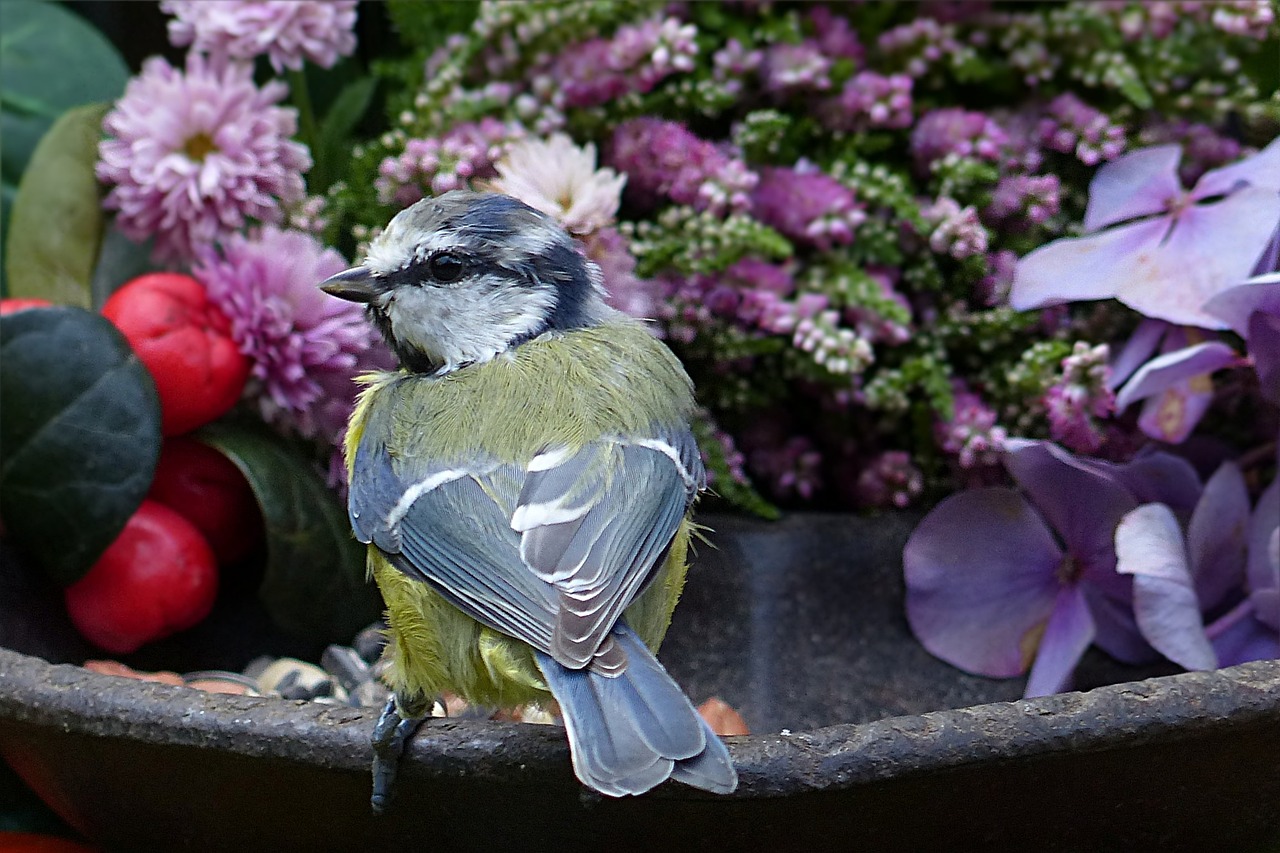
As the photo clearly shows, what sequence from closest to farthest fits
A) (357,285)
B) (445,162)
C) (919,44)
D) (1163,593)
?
1. (357,285)
2. (1163,593)
3. (445,162)
4. (919,44)

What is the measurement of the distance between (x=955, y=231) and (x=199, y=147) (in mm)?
583

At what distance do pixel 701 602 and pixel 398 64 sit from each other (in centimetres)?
54

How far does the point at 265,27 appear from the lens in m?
0.98

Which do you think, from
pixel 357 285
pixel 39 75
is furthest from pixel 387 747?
pixel 39 75

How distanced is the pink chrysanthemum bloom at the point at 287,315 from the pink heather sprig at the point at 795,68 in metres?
0.39

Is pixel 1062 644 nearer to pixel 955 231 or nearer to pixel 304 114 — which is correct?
pixel 955 231

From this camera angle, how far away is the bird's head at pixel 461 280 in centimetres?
69

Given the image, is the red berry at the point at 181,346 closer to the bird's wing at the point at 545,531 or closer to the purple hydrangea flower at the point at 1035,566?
the bird's wing at the point at 545,531

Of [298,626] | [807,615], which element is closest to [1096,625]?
[807,615]

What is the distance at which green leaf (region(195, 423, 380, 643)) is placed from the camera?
0.92 meters

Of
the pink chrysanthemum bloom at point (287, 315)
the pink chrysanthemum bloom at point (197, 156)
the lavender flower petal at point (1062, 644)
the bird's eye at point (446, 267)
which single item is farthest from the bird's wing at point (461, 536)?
the lavender flower petal at point (1062, 644)

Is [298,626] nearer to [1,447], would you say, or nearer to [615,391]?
[1,447]

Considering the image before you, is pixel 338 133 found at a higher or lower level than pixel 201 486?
higher

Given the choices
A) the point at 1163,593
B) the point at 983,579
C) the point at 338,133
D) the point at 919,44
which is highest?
the point at 919,44
